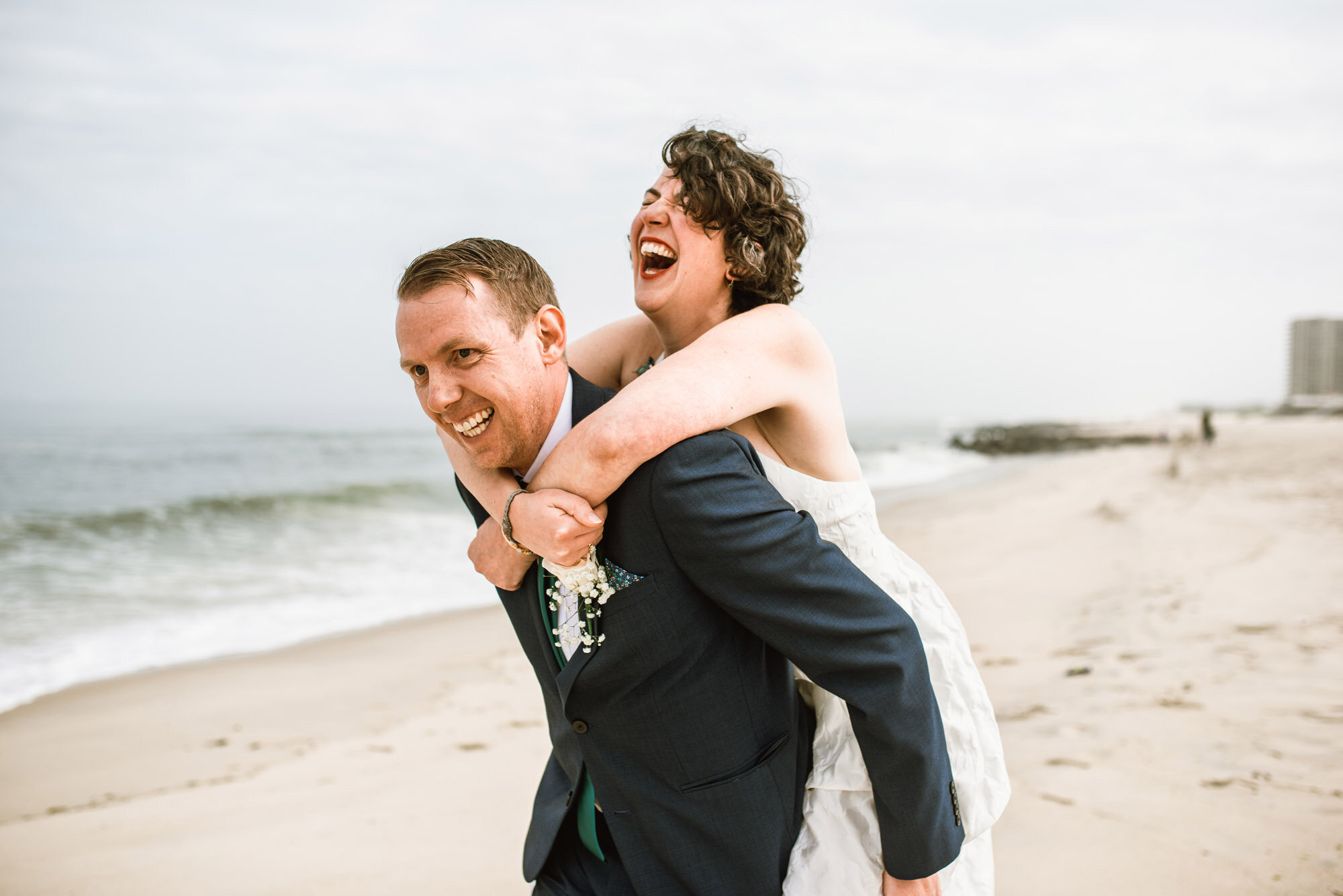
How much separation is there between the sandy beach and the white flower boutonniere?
2.94 meters

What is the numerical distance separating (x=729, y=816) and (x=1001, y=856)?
2813mm

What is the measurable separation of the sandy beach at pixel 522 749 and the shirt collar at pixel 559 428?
2.97 meters

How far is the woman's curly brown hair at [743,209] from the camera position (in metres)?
2.29

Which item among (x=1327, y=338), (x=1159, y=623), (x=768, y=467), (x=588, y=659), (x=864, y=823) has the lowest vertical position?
(x=1327, y=338)

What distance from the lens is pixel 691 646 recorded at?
159cm

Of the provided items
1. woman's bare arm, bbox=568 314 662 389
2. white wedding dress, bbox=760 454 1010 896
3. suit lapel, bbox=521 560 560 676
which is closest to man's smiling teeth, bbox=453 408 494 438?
suit lapel, bbox=521 560 560 676

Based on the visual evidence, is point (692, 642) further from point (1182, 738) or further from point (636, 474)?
point (1182, 738)

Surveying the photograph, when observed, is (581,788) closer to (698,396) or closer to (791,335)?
(698,396)

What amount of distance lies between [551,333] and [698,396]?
394mm

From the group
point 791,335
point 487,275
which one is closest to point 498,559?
point 487,275

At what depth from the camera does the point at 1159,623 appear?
7.48m

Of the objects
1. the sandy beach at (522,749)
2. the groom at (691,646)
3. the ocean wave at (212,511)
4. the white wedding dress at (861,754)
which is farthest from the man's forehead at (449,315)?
the ocean wave at (212,511)

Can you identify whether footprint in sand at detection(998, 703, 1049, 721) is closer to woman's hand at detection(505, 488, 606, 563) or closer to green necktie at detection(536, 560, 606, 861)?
green necktie at detection(536, 560, 606, 861)

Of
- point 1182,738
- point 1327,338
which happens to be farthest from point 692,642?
point 1327,338
